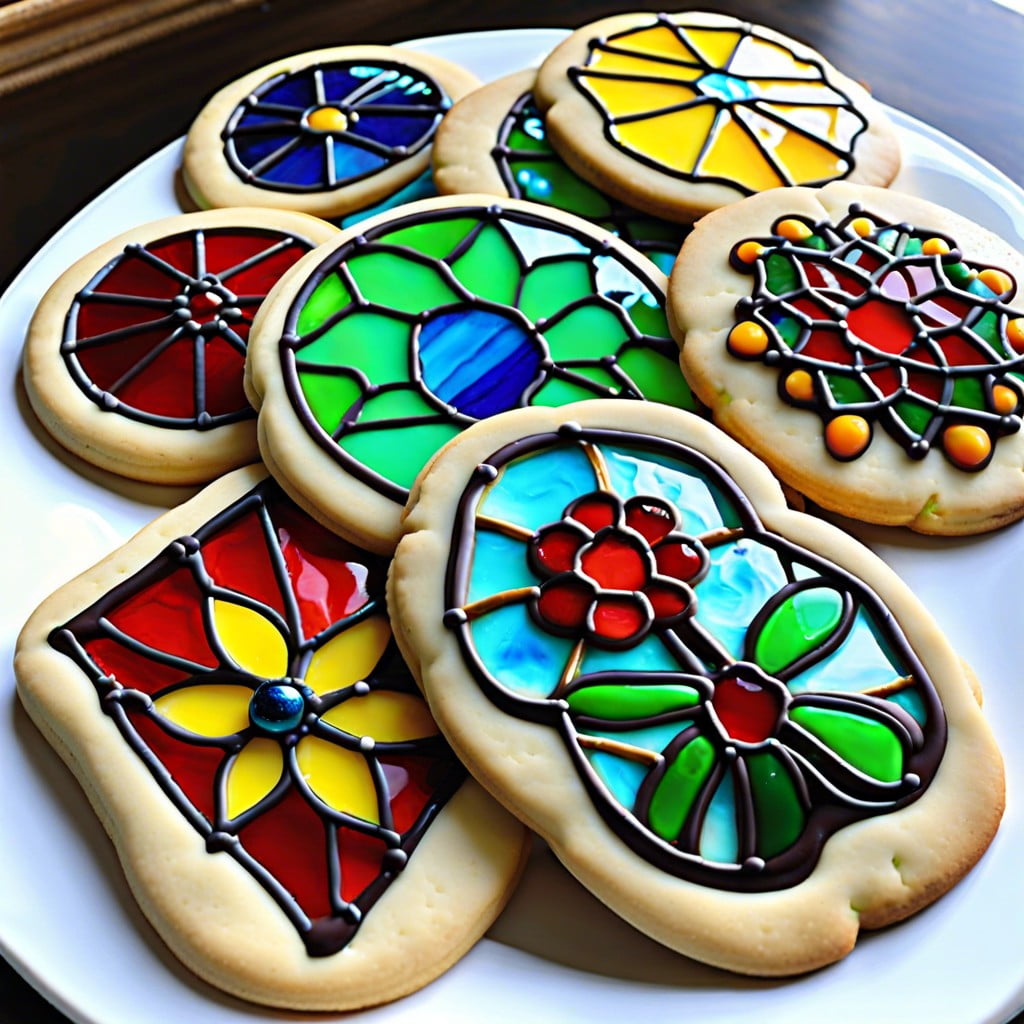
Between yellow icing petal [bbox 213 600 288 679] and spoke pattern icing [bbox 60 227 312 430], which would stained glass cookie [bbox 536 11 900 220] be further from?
yellow icing petal [bbox 213 600 288 679]

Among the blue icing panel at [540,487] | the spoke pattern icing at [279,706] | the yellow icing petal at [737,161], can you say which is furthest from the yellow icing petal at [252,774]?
the yellow icing petal at [737,161]

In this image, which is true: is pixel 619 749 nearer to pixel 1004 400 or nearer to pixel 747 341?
pixel 747 341

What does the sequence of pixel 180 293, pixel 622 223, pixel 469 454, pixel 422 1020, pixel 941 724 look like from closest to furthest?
1. pixel 422 1020
2. pixel 941 724
3. pixel 469 454
4. pixel 180 293
5. pixel 622 223

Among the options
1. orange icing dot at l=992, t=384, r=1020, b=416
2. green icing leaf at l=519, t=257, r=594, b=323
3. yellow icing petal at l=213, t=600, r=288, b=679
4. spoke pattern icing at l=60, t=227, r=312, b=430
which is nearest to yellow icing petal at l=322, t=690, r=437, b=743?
yellow icing petal at l=213, t=600, r=288, b=679

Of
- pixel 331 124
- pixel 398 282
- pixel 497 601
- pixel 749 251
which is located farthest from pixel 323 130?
pixel 497 601

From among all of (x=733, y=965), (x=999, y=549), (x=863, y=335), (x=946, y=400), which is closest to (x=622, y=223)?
(x=863, y=335)

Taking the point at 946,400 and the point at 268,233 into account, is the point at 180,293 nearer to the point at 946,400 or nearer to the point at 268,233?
the point at 268,233

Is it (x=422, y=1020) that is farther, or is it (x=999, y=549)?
(x=999, y=549)
